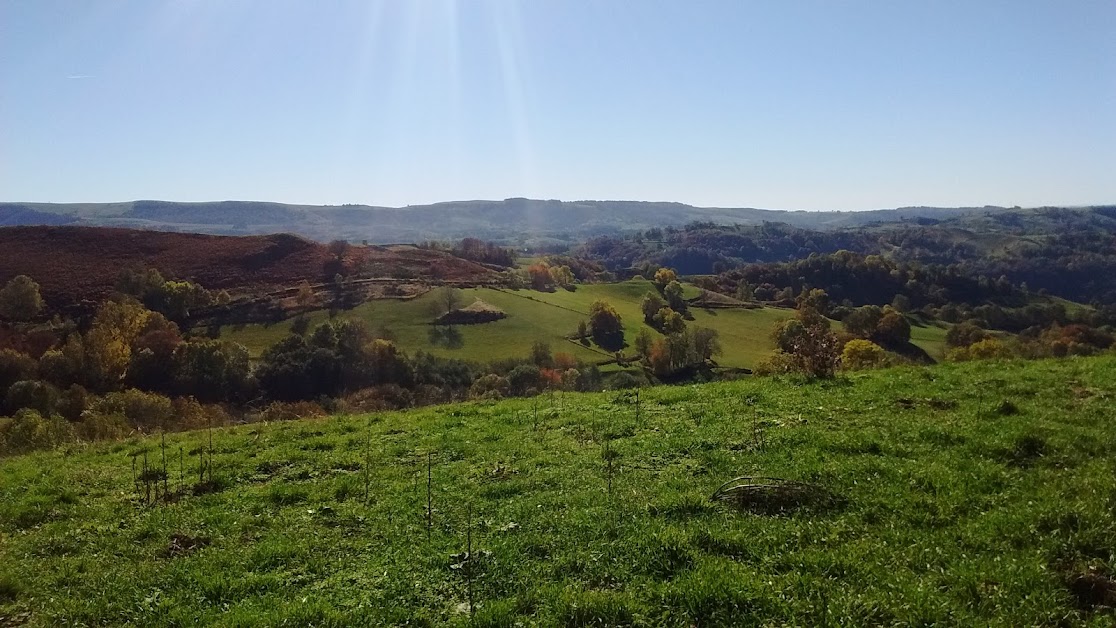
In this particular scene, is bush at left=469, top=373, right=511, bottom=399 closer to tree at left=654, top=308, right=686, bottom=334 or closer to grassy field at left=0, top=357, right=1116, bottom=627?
tree at left=654, top=308, right=686, bottom=334

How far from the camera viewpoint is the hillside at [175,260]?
111 metres

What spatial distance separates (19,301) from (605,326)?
97153 mm

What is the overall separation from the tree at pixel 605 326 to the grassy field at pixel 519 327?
2.22 meters

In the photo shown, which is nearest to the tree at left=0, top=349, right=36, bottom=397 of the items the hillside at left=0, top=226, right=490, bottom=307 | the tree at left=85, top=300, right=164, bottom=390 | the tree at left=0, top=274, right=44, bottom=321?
the tree at left=85, top=300, right=164, bottom=390

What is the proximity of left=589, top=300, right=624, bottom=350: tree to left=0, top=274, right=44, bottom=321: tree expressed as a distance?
9199 centimetres

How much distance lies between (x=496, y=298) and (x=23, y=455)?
11484 cm

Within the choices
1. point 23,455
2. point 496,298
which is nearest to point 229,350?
point 496,298

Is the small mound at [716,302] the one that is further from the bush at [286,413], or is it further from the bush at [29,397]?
the bush at [29,397]

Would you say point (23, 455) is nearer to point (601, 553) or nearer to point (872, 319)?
point (601, 553)

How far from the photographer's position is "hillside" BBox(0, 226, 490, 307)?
111375 mm

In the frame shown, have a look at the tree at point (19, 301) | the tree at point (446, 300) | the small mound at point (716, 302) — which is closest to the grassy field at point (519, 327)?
the tree at point (446, 300)

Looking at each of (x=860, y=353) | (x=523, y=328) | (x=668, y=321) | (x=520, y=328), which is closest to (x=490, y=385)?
(x=520, y=328)

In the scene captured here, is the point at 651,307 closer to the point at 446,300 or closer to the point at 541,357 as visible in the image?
the point at 446,300

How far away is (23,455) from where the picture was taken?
61.4 ft
